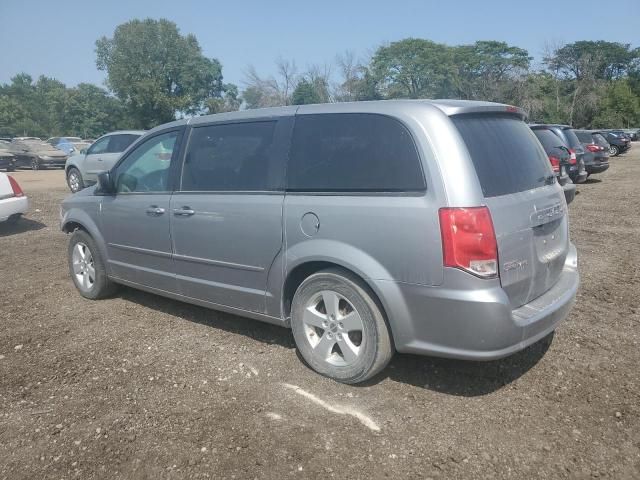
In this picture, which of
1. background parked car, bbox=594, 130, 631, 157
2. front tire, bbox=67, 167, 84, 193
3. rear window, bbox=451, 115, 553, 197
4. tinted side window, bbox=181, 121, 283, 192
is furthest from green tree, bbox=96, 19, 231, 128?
rear window, bbox=451, 115, 553, 197

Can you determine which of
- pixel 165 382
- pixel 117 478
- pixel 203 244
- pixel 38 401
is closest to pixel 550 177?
pixel 203 244

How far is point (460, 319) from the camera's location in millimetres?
2891

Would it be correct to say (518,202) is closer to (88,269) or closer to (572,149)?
(88,269)

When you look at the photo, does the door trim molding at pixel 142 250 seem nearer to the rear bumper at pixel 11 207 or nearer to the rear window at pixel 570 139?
the rear bumper at pixel 11 207

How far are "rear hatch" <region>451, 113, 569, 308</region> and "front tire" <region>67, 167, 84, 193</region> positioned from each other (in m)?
13.1

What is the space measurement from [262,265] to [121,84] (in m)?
58.4

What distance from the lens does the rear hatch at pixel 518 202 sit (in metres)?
2.99

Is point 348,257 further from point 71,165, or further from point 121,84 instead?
point 121,84

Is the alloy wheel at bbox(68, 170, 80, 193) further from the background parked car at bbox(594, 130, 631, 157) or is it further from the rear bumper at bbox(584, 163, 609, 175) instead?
the background parked car at bbox(594, 130, 631, 157)

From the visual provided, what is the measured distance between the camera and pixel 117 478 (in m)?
2.60

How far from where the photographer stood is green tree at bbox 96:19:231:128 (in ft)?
182

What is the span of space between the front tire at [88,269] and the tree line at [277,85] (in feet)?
124

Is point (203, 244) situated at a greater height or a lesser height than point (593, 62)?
lesser

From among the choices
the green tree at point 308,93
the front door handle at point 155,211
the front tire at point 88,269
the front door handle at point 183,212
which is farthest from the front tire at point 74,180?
the green tree at point 308,93
